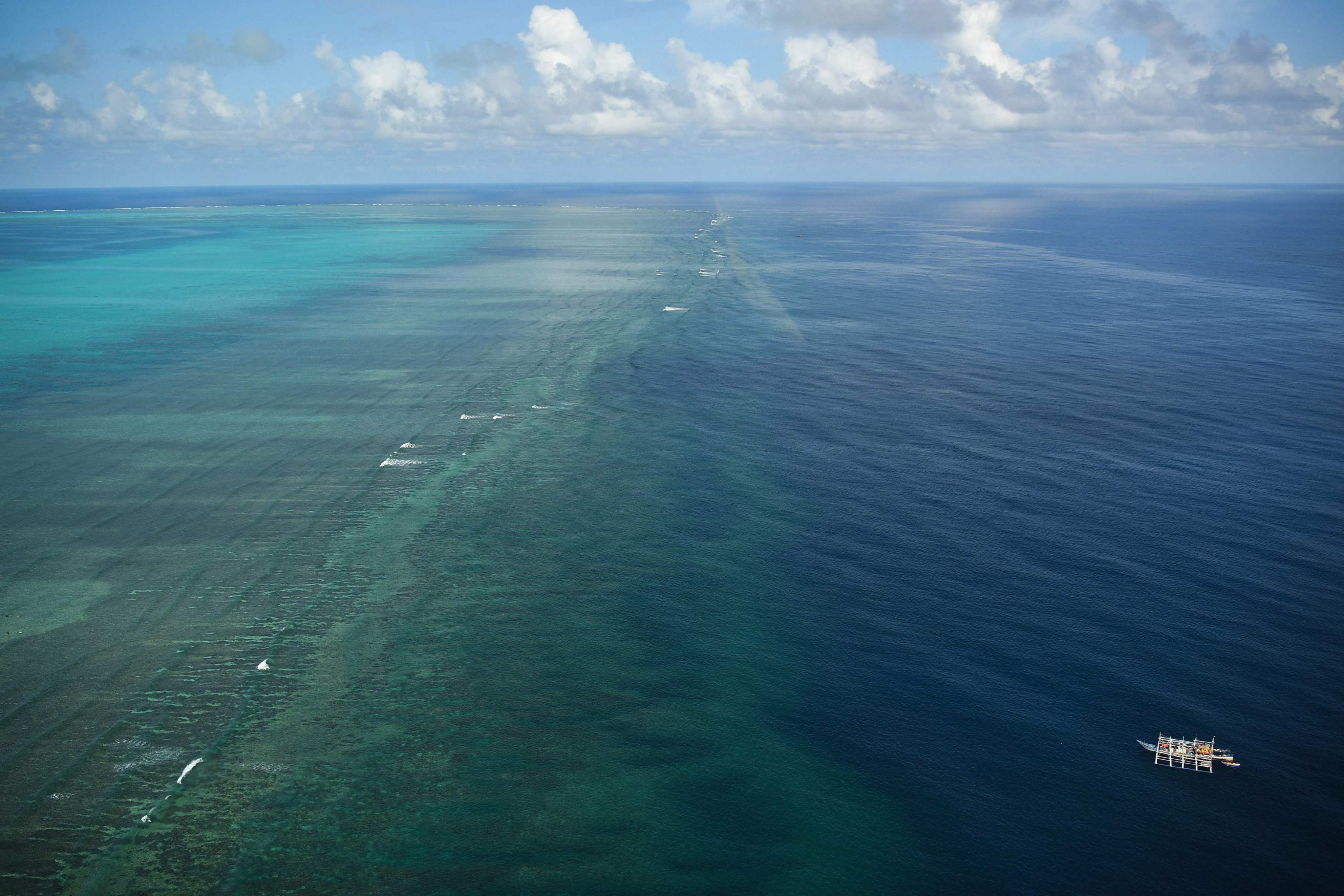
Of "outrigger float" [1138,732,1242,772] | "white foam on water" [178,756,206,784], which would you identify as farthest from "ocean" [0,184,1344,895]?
"outrigger float" [1138,732,1242,772]

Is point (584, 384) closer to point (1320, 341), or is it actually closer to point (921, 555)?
point (921, 555)

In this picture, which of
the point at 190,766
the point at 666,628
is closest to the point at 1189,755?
the point at 666,628

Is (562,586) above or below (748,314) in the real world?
below

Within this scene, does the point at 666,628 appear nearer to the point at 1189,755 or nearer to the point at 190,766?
the point at 190,766

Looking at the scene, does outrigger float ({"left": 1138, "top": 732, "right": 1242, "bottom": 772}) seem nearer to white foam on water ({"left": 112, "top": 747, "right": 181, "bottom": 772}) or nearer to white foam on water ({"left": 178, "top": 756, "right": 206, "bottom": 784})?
white foam on water ({"left": 178, "top": 756, "right": 206, "bottom": 784})

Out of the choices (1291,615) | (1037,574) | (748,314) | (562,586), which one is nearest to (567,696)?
(562,586)

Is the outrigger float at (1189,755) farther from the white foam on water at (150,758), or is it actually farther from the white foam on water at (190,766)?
the white foam on water at (150,758)

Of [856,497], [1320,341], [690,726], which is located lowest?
[690,726]
